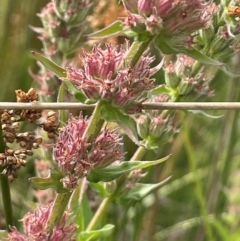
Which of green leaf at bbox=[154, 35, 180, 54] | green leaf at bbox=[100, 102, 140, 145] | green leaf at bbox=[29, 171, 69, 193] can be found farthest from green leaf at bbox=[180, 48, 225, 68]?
green leaf at bbox=[29, 171, 69, 193]

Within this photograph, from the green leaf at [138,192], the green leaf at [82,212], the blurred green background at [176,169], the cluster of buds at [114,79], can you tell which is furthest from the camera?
the blurred green background at [176,169]

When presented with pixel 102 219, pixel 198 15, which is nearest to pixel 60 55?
pixel 102 219

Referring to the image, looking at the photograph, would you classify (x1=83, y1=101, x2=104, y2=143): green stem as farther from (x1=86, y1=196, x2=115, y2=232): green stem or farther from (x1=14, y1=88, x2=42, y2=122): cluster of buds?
(x1=86, y1=196, x2=115, y2=232): green stem

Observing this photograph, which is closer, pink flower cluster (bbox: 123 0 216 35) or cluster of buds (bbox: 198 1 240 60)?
pink flower cluster (bbox: 123 0 216 35)

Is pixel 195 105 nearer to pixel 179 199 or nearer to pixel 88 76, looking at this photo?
pixel 88 76

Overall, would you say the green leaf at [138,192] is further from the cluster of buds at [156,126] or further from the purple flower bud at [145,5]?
the purple flower bud at [145,5]

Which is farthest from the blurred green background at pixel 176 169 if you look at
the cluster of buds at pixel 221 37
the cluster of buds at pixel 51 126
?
the cluster of buds at pixel 51 126
